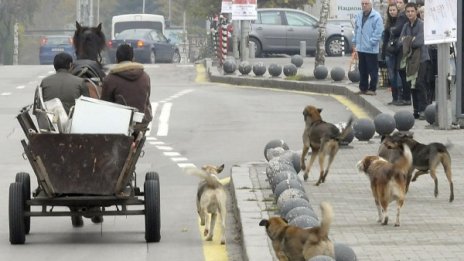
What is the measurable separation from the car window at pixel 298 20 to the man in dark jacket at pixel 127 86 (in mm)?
38110

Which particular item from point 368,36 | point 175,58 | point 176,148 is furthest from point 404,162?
point 175,58

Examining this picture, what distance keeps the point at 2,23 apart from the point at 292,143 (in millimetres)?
68859

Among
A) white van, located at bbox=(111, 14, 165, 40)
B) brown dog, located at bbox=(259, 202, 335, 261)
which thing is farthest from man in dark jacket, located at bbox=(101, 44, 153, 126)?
white van, located at bbox=(111, 14, 165, 40)

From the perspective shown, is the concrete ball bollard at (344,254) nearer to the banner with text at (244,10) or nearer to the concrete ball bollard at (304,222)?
the concrete ball bollard at (304,222)

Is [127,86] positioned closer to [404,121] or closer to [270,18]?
[404,121]

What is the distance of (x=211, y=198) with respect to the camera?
1371cm

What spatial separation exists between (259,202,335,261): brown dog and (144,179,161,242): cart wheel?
2.58m

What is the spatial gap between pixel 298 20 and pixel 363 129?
31562 millimetres

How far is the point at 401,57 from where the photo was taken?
2695 cm

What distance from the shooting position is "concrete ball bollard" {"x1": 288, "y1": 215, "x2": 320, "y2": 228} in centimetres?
1194

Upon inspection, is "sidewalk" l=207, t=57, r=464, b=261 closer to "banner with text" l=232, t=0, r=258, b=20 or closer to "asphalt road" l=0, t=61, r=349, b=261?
"asphalt road" l=0, t=61, r=349, b=261

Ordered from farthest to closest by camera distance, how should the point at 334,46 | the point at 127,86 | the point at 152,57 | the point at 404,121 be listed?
the point at 152,57 → the point at 334,46 → the point at 404,121 → the point at 127,86

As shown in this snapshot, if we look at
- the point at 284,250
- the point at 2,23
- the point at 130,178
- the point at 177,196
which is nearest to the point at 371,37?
the point at 177,196

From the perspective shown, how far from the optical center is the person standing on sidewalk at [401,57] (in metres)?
27.0
